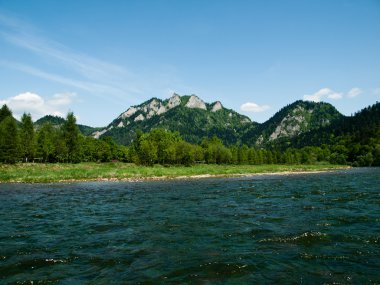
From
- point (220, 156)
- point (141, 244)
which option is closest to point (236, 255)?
point (141, 244)

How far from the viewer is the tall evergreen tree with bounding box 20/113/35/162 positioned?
100 metres

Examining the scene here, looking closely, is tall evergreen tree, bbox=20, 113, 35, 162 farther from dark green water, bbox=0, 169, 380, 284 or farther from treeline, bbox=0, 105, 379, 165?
Result: dark green water, bbox=0, 169, 380, 284

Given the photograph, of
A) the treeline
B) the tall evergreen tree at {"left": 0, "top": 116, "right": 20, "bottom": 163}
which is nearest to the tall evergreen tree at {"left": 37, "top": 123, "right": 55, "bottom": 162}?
the treeline

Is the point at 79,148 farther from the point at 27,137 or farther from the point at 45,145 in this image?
the point at 27,137

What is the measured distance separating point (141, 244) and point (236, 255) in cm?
479

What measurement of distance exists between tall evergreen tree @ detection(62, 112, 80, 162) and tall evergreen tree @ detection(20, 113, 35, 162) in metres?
11.8

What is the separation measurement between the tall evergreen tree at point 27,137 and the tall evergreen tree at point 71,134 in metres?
11.8

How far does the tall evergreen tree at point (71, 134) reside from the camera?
377 ft

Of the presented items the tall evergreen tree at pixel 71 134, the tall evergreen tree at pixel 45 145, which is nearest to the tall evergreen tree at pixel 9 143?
the tall evergreen tree at pixel 45 145

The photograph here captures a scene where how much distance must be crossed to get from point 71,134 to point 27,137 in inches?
642

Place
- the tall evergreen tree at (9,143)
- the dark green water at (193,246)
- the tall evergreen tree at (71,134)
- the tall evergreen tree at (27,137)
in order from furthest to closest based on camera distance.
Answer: the tall evergreen tree at (71,134) → the tall evergreen tree at (27,137) → the tall evergreen tree at (9,143) → the dark green water at (193,246)

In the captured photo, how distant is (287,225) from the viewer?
1852 centimetres

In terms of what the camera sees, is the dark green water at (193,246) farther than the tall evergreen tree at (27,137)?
No

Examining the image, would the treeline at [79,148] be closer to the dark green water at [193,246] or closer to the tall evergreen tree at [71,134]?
the tall evergreen tree at [71,134]
